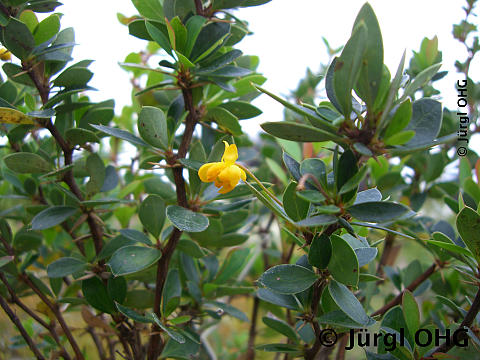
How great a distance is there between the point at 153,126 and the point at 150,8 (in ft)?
0.75

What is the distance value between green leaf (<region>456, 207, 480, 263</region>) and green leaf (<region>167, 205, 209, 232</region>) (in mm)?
370

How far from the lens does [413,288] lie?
0.93 meters

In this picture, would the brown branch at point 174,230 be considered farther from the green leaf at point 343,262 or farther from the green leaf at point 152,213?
the green leaf at point 343,262

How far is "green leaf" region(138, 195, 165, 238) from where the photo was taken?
763mm

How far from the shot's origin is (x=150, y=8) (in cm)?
75

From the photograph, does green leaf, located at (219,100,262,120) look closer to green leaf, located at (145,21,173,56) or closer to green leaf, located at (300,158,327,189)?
green leaf, located at (145,21,173,56)

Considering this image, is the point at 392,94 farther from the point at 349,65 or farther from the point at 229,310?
the point at 229,310

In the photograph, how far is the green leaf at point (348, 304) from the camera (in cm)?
56

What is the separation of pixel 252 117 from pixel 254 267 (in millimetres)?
778

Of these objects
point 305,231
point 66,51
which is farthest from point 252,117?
point 66,51

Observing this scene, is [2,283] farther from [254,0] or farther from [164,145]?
[254,0]

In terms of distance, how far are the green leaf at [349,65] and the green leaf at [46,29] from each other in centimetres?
51

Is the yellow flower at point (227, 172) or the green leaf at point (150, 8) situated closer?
the yellow flower at point (227, 172)

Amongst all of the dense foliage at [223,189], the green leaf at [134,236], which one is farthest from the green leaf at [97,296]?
the green leaf at [134,236]
